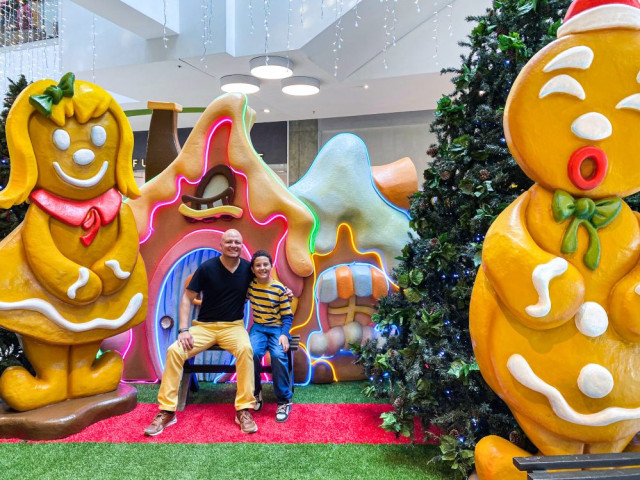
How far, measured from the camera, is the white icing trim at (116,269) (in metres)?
3.42

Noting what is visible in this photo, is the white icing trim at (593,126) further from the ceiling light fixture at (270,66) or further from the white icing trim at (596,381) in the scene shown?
the ceiling light fixture at (270,66)

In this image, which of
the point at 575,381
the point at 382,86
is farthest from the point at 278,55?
the point at 575,381

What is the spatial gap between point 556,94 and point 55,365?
326 cm

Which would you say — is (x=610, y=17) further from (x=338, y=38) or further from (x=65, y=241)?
(x=338, y=38)

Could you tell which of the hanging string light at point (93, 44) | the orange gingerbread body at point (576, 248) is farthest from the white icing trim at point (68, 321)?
the hanging string light at point (93, 44)

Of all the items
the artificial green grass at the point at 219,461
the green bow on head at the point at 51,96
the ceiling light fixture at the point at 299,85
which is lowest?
the artificial green grass at the point at 219,461

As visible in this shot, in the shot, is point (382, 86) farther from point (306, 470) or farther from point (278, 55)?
point (306, 470)

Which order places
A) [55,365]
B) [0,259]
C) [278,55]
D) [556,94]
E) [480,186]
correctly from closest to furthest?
[556,94]
[480,186]
[0,259]
[55,365]
[278,55]

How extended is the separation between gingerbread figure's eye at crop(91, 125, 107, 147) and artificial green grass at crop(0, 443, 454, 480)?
186 cm

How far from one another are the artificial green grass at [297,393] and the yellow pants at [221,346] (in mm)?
635

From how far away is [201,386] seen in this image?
14.4ft

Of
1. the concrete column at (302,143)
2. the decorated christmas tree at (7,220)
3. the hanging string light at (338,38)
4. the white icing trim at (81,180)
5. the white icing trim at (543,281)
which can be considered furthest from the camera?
the concrete column at (302,143)

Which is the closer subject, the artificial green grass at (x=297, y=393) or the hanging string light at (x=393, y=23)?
the artificial green grass at (x=297, y=393)

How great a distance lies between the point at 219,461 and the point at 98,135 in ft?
7.05
